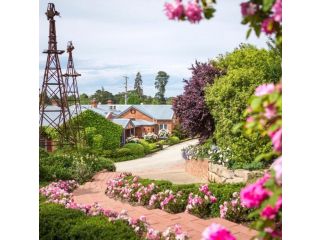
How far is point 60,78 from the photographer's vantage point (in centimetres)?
287

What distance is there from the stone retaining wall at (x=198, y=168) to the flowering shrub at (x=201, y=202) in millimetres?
207

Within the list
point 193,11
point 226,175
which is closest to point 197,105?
point 226,175

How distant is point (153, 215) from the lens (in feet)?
10.8

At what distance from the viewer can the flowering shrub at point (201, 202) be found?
11.4ft

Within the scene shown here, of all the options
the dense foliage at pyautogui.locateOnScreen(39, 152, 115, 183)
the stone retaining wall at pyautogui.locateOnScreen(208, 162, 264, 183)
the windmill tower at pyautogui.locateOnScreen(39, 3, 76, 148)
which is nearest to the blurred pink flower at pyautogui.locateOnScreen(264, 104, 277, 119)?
the windmill tower at pyautogui.locateOnScreen(39, 3, 76, 148)

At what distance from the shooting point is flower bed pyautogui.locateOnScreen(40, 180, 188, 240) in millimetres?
2801

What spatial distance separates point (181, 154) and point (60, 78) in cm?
120

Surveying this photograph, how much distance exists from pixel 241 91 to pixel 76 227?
1694mm

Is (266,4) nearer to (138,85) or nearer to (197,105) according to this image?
(138,85)

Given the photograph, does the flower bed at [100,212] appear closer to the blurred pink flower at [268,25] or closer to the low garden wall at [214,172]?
the low garden wall at [214,172]

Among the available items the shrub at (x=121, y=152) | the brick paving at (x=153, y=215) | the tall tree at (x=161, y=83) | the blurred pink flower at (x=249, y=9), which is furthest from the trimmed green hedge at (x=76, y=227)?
the blurred pink flower at (x=249, y=9)

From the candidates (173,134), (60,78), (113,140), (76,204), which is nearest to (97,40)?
(60,78)
